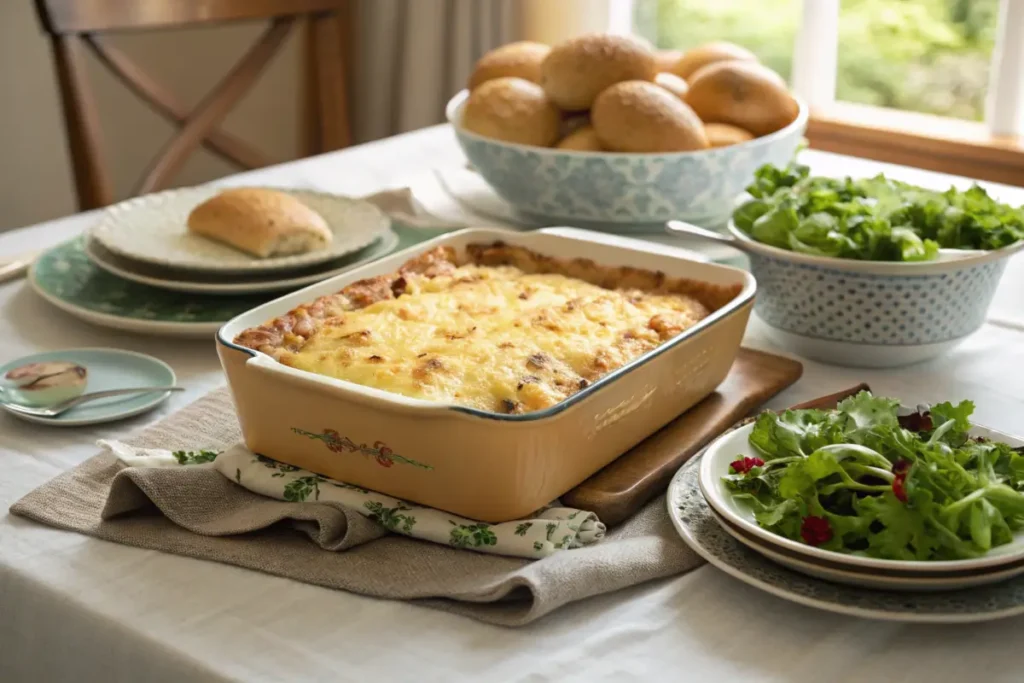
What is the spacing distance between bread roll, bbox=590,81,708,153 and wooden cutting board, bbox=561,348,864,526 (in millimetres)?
326

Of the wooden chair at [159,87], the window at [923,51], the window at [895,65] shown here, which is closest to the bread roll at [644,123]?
the wooden chair at [159,87]

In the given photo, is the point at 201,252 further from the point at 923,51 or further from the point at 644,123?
the point at 923,51

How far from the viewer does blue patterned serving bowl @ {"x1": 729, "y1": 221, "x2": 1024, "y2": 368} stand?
1.02m

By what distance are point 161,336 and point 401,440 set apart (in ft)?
1.56

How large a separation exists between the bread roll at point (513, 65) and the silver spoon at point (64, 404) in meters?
0.67

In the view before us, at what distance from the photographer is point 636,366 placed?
33.0 inches

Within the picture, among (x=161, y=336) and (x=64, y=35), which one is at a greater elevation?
(x=64, y=35)

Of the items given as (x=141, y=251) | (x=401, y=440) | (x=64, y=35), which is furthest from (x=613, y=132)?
(x=64, y=35)

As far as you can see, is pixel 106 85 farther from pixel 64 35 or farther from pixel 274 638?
pixel 274 638

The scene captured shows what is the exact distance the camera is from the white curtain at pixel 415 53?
9.33 feet

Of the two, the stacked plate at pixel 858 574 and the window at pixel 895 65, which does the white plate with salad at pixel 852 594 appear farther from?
the window at pixel 895 65

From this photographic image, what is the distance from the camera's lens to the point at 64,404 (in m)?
0.98

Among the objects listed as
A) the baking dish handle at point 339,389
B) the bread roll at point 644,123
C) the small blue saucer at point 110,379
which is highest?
the bread roll at point 644,123

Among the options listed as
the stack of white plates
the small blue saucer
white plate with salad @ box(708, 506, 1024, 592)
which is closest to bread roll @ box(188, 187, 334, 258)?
the stack of white plates
